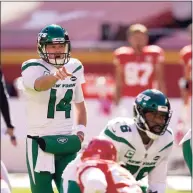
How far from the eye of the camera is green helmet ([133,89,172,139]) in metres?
5.89

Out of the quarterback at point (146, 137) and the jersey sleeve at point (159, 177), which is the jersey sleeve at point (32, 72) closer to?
the quarterback at point (146, 137)

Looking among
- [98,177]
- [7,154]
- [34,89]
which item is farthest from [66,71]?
[7,154]

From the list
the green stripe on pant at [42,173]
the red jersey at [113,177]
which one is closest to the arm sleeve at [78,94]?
the green stripe on pant at [42,173]

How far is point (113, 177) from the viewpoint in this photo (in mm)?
4848

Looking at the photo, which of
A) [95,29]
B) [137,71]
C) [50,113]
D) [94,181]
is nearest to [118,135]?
[50,113]

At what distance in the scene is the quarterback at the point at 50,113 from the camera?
6.24 meters

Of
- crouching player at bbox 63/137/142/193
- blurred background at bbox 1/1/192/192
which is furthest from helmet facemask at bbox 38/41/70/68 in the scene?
blurred background at bbox 1/1/192/192

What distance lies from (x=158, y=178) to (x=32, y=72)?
1010 millimetres

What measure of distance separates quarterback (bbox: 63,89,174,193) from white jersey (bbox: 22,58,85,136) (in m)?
0.40

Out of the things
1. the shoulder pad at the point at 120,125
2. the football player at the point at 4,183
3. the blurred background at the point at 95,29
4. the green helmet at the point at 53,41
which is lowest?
the football player at the point at 4,183

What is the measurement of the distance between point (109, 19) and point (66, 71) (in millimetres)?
7794

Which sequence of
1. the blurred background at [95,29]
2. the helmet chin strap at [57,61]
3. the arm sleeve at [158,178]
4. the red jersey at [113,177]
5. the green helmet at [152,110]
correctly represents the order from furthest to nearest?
the blurred background at [95,29] → the helmet chin strap at [57,61] → the arm sleeve at [158,178] → the green helmet at [152,110] → the red jersey at [113,177]

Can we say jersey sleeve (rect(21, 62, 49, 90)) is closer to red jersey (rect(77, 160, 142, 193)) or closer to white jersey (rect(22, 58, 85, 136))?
white jersey (rect(22, 58, 85, 136))

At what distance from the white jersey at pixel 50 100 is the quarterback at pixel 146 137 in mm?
395
